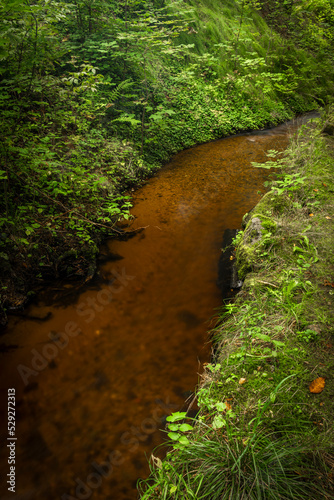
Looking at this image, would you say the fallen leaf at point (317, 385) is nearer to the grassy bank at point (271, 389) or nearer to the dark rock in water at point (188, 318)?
the grassy bank at point (271, 389)

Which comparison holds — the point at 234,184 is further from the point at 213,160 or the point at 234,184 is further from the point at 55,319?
the point at 55,319

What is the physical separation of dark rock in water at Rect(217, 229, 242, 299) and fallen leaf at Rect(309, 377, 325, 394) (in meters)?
1.91

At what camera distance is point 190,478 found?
65.9 inches

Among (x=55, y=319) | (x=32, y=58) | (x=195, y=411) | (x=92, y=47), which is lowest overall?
(x=195, y=411)

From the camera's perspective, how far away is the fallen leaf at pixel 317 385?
6.22 feet

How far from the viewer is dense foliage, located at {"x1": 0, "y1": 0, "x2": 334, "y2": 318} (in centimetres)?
366

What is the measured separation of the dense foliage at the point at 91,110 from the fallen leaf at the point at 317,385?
324 cm

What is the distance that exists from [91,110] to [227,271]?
14.8 ft

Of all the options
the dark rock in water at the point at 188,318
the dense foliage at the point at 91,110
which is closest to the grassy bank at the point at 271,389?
the dark rock in water at the point at 188,318

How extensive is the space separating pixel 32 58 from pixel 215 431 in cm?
525

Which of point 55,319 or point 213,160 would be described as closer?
point 55,319

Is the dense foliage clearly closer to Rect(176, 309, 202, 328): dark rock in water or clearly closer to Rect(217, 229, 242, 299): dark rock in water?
Rect(176, 309, 202, 328): dark rock in water

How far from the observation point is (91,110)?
18.8 ft

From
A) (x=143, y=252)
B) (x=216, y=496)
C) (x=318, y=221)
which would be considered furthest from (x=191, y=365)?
(x=318, y=221)
